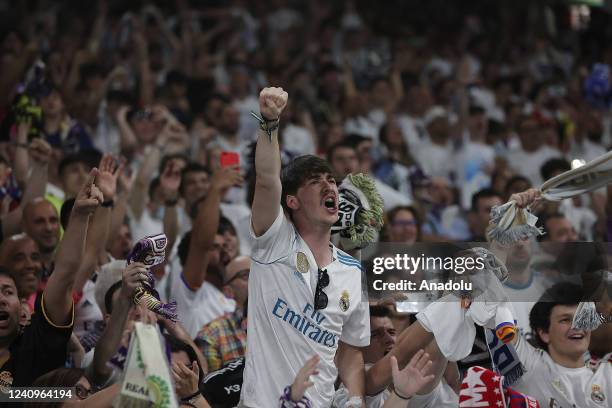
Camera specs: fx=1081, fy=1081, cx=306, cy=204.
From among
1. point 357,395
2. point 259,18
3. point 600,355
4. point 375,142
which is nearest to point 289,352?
point 357,395

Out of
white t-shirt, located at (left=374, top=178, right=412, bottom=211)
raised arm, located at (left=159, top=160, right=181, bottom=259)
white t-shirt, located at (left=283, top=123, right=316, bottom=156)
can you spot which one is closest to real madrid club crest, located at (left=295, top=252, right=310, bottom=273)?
raised arm, located at (left=159, top=160, right=181, bottom=259)

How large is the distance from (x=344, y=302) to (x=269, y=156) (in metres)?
0.87

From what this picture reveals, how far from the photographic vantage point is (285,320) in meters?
5.34

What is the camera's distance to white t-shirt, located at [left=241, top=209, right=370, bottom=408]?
5293 mm

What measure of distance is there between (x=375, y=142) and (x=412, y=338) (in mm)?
6782

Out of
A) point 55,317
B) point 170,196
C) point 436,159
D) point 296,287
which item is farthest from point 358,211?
point 436,159

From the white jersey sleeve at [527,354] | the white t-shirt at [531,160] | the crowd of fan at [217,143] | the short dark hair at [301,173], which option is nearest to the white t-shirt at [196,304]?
the crowd of fan at [217,143]

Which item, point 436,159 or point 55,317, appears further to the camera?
point 436,159

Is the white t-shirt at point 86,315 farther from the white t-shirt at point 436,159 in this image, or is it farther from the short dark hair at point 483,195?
the white t-shirt at point 436,159

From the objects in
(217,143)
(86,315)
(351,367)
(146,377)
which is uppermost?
(217,143)

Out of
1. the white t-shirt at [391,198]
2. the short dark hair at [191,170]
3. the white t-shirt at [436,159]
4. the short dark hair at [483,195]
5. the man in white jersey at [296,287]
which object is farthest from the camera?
the white t-shirt at [436,159]

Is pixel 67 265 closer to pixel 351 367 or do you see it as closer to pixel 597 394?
pixel 351 367

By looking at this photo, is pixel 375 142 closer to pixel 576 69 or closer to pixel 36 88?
pixel 36 88

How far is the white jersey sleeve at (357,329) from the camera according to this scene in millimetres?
5621
